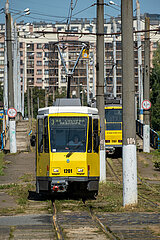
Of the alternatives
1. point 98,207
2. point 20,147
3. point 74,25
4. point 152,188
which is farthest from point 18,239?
point 74,25

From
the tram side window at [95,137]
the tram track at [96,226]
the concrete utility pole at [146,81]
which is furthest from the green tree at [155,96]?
the tram track at [96,226]

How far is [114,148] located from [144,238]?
23476 millimetres

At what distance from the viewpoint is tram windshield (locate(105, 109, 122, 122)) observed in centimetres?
3325

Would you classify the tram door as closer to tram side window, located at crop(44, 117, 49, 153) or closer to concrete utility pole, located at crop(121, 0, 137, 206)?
tram side window, located at crop(44, 117, 49, 153)

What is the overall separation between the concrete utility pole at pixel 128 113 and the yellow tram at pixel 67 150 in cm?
227

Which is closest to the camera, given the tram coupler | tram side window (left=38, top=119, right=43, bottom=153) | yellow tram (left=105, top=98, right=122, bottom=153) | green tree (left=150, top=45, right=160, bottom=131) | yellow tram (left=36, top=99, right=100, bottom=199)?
Result: the tram coupler

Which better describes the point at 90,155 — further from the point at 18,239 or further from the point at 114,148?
the point at 114,148

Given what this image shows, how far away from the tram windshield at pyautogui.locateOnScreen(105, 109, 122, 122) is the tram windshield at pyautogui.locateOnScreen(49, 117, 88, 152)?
1692 centimetres

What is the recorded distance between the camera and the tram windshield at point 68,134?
16.1 meters

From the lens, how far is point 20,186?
19641 mm

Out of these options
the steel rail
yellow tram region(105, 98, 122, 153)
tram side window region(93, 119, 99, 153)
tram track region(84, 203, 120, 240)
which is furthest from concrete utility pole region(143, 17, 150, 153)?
tram track region(84, 203, 120, 240)

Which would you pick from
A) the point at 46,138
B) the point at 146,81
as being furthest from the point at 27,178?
the point at 146,81

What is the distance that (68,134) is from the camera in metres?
16.2

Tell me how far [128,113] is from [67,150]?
2.94 metres
